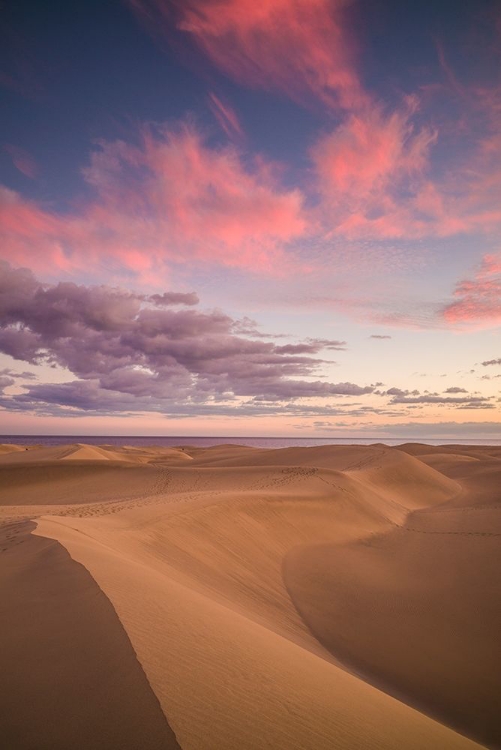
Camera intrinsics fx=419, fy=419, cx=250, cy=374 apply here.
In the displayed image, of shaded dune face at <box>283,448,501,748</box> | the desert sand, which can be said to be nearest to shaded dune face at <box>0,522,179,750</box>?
the desert sand

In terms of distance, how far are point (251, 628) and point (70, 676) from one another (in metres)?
2.63

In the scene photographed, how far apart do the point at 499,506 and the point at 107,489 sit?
1990 centimetres

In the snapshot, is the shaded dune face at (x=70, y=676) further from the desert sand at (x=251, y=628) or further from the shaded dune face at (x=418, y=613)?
the shaded dune face at (x=418, y=613)

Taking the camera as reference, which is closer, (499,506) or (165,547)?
(165,547)

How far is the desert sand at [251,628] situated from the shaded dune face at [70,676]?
1 cm

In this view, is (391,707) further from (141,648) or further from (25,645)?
(25,645)

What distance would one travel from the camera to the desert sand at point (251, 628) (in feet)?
7.96

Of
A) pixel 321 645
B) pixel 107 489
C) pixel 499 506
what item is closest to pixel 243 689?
pixel 321 645

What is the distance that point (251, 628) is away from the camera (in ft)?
15.8

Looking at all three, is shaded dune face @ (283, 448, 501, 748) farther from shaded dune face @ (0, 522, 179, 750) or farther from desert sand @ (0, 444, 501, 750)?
shaded dune face @ (0, 522, 179, 750)

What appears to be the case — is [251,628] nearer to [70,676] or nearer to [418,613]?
[70,676]

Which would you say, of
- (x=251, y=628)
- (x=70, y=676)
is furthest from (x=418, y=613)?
(x=70, y=676)

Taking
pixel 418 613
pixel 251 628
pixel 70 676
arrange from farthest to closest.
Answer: pixel 418 613 < pixel 251 628 < pixel 70 676

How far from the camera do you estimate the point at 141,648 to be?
299cm
